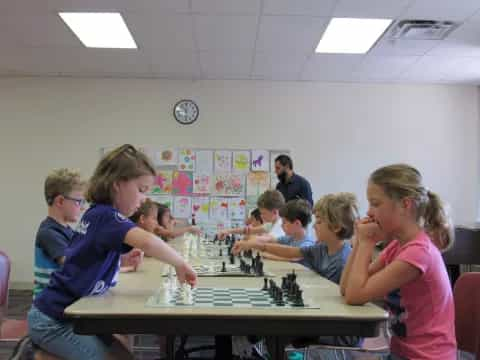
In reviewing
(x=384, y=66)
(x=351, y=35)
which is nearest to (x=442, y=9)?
(x=351, y=35)

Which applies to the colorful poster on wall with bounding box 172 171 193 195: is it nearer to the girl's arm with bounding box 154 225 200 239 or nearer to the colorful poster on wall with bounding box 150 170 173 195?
the colorful poster on wall with bounding box 150 170 173 195

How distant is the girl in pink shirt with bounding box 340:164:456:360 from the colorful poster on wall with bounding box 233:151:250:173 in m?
4.47

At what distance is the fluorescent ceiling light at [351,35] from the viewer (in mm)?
4371

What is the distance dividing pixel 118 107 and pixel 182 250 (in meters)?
3.54

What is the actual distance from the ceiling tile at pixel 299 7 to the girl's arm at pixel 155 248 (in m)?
2.90

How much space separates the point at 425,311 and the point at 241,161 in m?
4.74

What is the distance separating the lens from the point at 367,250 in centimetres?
162

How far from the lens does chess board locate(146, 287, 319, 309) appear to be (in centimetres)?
143

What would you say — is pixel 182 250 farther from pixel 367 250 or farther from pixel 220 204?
pixel 220 204

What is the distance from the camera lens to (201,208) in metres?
6.20

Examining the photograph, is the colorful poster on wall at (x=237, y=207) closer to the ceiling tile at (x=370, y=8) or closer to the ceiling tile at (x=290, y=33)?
the ceiling tile at (x=290, y=33)

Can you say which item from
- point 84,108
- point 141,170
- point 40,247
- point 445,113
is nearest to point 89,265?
point 141,170

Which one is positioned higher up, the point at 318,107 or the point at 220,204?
the point at 318,107

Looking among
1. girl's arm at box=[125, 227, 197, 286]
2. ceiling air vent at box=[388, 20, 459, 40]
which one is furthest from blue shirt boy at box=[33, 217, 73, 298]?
Answer: ceiling air vent at box=[388, 20, 459, 40]
